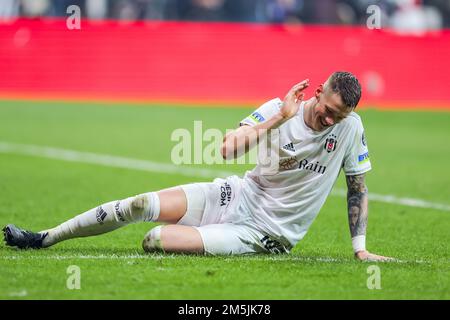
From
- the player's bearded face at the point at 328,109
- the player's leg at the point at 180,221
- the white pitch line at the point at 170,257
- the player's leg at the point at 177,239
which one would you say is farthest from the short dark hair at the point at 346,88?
the player's leg at the point at 177,239

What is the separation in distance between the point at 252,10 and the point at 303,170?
2036cm

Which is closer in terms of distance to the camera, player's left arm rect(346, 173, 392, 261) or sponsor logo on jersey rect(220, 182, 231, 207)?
player's left arm rect(346, 173, 392, 261)

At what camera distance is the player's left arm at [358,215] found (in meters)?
7.85

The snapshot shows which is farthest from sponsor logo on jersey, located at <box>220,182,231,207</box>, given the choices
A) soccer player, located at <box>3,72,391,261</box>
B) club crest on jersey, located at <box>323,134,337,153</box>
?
club crest on jersey, located at <box>323,134,337,153</box>

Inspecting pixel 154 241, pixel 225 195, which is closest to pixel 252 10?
pixel 225 195

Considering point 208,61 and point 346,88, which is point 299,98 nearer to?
point 346,88

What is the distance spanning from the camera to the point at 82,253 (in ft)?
26.3

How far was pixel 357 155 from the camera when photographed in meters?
7.89

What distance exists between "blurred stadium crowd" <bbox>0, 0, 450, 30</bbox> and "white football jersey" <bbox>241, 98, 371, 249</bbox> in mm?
19309

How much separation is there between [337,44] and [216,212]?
58.9ft

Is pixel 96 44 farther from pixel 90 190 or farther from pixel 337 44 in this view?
pixel 90 190

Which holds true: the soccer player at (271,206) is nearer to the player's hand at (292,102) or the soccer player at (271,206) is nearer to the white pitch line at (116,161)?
the player's hand at (292,102)

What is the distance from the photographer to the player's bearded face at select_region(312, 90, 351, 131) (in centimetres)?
734

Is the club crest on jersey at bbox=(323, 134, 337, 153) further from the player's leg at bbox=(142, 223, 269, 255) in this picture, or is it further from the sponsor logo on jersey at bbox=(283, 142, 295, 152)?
the player's leg at bbox=(142, 223, 269, 255)
